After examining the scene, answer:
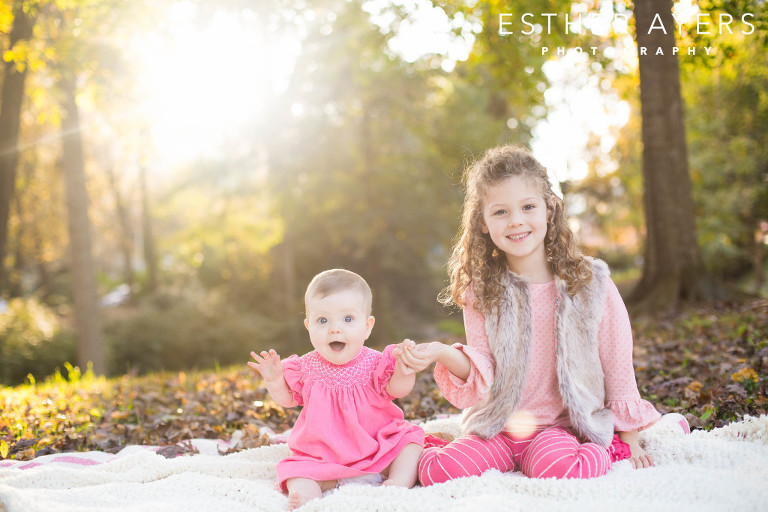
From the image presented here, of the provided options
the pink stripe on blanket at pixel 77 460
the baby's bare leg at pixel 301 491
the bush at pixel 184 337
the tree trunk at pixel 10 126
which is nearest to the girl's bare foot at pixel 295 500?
the baby's bare leg at pixel 301 491

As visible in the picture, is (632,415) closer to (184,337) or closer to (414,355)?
(414,355)

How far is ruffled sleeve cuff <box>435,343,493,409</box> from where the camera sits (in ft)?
9.35

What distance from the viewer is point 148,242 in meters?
22.4

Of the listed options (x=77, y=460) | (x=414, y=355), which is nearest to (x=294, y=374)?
Result: (x=414, y=355)

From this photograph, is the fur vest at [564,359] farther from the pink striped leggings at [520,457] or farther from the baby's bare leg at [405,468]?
the baby's bare leg at [405,468]

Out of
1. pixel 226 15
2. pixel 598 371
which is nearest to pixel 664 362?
pixel 598 371

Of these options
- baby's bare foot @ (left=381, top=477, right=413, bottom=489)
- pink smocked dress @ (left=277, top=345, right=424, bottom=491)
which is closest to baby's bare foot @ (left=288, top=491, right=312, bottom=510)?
pink smocked dress @ (left=277, top=345, right=424, bottom=491)

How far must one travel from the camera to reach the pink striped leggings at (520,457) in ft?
8.72

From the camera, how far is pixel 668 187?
7.26 m

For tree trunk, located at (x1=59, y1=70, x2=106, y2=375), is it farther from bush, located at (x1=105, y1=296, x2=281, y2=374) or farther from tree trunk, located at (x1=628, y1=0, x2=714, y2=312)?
tree trunk, located at (x1=628, y1=0, x2=714, y2=312)

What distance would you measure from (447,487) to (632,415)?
936 mm

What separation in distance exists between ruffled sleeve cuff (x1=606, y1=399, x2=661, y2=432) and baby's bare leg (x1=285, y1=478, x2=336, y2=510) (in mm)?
1394

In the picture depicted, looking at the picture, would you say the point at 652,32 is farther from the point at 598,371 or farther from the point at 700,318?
the point at 598,371

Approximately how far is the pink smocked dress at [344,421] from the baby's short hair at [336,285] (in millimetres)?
292
